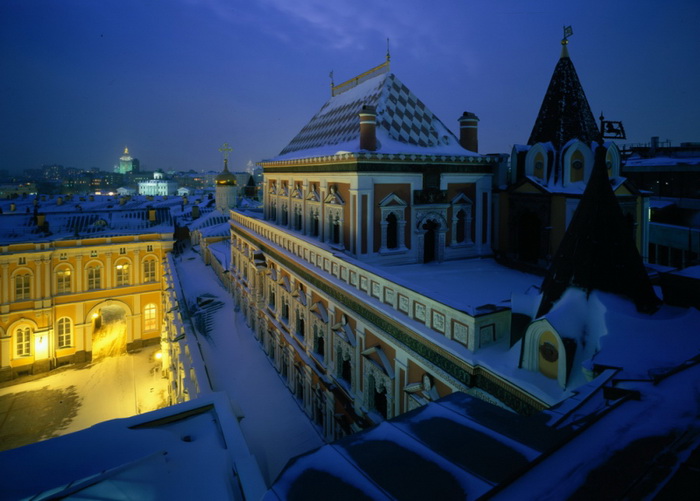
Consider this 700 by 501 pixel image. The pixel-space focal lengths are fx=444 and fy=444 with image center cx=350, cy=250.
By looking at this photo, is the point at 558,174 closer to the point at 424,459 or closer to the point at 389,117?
the point at 389,117

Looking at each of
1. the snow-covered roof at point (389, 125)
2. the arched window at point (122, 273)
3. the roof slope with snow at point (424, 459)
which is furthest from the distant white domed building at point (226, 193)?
the roof slope with snow at point (424, 459)

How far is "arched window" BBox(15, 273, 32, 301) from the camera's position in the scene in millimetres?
30141

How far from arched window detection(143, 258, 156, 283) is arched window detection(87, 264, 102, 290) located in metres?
3.12

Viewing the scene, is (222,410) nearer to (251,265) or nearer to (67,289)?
(251,265)

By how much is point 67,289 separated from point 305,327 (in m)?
24.7

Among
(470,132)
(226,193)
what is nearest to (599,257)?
(470,132)

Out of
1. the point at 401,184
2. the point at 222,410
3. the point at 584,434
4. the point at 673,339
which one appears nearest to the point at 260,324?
the point at 401,184

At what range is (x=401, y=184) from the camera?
15227 mm

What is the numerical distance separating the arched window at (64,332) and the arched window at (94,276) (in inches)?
111

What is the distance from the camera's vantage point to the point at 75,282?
32.5 metres

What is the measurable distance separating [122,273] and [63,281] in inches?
153

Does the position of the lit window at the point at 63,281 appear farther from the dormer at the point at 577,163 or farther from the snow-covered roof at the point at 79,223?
the dormer at the point at 577,163

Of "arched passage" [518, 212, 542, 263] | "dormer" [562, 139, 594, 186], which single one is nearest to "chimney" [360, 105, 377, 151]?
"arched passage" [518, 212, 542, 263]

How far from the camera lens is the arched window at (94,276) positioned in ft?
109
